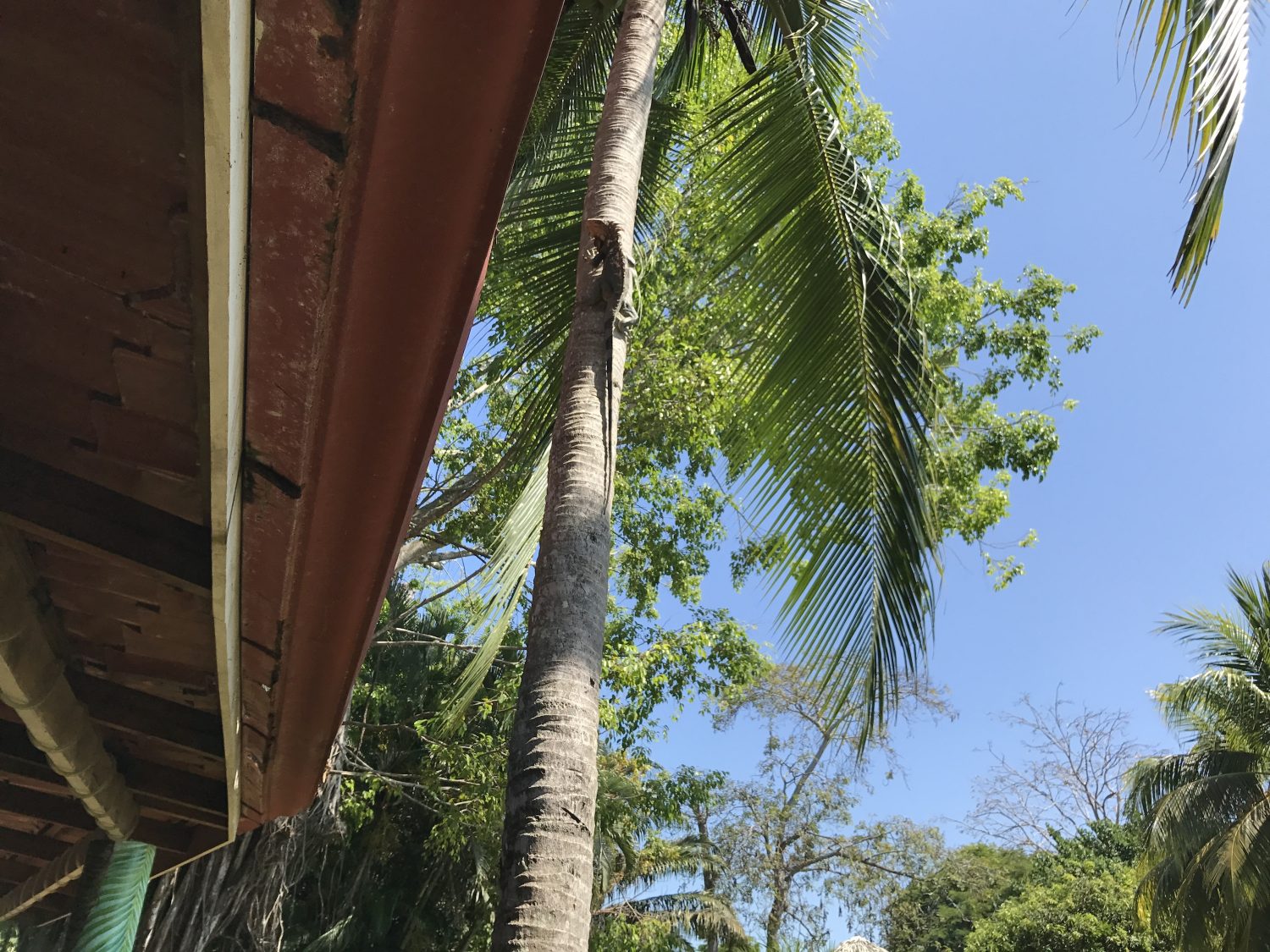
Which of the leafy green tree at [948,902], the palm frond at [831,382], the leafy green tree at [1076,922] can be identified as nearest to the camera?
the palm frond at [831,382]

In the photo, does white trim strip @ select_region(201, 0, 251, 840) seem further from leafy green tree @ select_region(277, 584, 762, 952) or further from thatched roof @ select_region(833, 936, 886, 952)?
thatched roof @ select_region(833, 936, 886, 952)

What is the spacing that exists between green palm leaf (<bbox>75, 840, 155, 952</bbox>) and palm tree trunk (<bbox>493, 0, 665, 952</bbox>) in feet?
4.27

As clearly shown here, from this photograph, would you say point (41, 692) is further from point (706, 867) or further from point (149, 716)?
point (706, 867)

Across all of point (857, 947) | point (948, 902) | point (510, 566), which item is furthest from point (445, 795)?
point (948, 902)

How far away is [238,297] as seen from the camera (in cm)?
82

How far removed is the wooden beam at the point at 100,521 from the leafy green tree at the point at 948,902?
2239 cm

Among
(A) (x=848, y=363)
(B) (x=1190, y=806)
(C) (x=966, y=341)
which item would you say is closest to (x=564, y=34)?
(A) (x=848, y=363)

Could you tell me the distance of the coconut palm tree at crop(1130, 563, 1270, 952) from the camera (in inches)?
399

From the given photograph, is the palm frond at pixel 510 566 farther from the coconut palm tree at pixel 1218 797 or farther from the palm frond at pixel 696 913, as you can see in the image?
the palm frond at pixel 696 913

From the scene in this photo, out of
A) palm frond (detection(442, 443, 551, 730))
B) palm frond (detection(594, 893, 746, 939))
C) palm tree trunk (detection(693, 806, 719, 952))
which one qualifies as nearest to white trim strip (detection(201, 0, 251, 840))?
palm frond (detection(442, 443, 551, 730))

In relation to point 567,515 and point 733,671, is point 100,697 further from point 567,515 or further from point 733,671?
point 733,671

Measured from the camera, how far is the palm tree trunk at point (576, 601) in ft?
6.38

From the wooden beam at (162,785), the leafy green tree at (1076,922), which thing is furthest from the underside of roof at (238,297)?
the leafy green tree at (1076,922)

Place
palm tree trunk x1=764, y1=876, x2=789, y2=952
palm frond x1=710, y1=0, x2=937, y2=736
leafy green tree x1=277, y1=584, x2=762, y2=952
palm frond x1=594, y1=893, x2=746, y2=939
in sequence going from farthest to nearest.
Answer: palm tree trunk x1=764, y1=876, x2=789, y2=952, palm frond x1=594, y1=893, x2=746, y2=939, leafy green tree x1=277, y1=584, x2=762, y2=952, palm frond x1=710, y1=0, x2=937, y2=736
